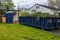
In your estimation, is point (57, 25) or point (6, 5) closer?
point (57, 25)

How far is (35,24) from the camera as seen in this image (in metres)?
20.9

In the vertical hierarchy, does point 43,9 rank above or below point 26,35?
above

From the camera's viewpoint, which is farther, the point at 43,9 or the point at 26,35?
the point at 43,9

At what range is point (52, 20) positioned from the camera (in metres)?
19.2

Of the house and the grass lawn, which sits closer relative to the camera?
the grass lawn

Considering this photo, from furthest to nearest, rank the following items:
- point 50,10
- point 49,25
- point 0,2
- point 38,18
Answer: point 50,10 → point 0,2 → point 38,18 → point 49,25

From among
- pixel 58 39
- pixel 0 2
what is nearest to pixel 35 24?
pixel 58 39

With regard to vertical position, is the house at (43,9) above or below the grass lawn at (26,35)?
above

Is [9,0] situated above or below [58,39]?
above

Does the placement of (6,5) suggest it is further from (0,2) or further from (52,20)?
(52,20)

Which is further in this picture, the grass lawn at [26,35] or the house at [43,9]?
the house at [43,9]

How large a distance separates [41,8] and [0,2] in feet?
54.8

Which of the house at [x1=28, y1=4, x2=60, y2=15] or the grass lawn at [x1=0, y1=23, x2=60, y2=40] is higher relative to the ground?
the house at [x1=28, y1=4, x2=60, y2=15]

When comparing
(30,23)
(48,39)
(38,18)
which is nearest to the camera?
(48,39)
